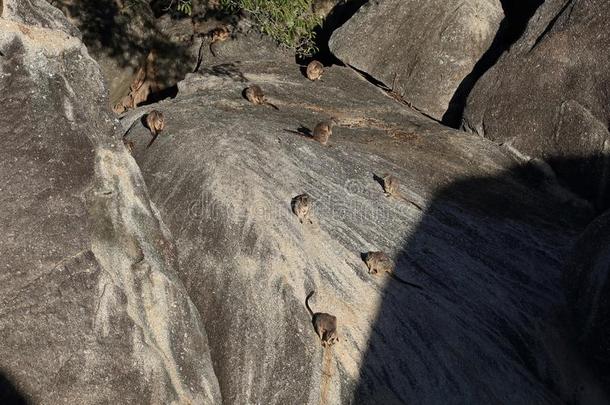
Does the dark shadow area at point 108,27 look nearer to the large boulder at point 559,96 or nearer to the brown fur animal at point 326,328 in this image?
the large boulder at point 559,96

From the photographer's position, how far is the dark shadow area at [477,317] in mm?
9742

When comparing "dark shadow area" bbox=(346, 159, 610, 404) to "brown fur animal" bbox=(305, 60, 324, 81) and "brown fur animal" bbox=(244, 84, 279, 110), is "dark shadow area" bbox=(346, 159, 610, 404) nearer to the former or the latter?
"brown fur animal" bbox=(244, 84, 279, 110)

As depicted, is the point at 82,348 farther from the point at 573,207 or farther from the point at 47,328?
the point at 573,207

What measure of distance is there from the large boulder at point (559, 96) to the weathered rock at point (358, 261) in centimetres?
55

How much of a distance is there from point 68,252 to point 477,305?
415 centimetres

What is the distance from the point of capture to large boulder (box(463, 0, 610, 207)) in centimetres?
1200

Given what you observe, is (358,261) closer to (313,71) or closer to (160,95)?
(313,71)

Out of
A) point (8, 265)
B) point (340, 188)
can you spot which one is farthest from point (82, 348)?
point (340, 188)

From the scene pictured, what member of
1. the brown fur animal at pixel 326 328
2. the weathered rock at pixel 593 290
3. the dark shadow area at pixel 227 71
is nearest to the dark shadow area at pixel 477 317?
the weathered rock at pixel 593 290

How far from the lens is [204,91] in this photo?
1267 cm

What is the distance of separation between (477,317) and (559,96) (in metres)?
3.56

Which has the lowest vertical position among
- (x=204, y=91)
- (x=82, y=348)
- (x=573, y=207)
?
(x=82, y=348)

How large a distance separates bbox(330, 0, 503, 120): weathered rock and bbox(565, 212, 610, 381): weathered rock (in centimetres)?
374

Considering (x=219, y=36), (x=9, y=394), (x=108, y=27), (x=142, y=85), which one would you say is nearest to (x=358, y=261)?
(x=9, y=394)
